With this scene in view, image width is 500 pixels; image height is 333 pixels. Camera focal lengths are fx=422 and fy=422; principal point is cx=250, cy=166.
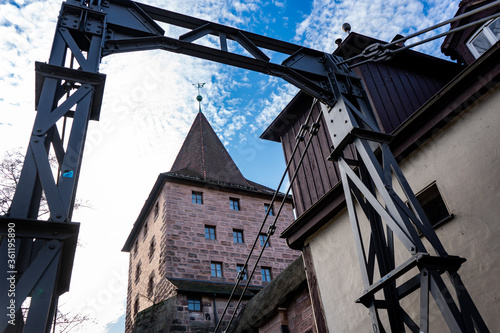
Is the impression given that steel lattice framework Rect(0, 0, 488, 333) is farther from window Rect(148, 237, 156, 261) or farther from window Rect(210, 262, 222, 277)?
window Rect(148, 237, 156, 261)

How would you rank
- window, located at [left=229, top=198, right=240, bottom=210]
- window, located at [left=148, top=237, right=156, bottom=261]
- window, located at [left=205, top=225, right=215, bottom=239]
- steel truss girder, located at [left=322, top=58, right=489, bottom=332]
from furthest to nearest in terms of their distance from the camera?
window, located at [left=229, top=198, right=240, bottom=210] < window, located at [left=148, top=237, right=156, bottom=261] < window, located at [left=205, top=225, right=215, bottom=239] < steel truss girder, located at [left=322, top=58, right=489, bottom=332]

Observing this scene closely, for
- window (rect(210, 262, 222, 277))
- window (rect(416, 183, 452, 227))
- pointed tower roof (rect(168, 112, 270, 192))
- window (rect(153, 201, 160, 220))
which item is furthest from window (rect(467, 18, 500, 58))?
window (rect(153, 201, 160, 220))

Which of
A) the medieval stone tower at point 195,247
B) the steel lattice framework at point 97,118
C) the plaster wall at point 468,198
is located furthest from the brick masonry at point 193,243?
the steel lattice framework at point 97,118

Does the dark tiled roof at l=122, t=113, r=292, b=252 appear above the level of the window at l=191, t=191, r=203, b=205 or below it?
above

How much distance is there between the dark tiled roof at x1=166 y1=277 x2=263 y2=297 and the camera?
59.7 feet

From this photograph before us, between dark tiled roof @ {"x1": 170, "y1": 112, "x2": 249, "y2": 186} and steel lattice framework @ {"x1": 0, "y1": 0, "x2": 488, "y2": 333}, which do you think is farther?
dark tiled roof @ {"x1": 170, "y1": 112, "x2": 249, "y2": 186}

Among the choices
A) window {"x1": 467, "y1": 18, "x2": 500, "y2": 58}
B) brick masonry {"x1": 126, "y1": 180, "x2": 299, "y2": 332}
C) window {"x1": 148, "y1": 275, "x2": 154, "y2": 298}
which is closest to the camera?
window {"x1": 467, "y1": 18, "x2": 500, "y2": 58}

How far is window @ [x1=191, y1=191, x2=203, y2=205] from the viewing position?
22.9 m

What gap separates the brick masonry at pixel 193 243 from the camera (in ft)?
65.6

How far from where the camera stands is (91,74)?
4332mm

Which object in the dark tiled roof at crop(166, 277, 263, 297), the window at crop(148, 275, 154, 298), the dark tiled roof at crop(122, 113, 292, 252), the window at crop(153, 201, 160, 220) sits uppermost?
the dark tiled roof at crop(122, 113, 292, 252)

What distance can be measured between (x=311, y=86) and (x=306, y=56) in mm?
669

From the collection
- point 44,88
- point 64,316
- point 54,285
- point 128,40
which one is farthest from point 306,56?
point 64,316

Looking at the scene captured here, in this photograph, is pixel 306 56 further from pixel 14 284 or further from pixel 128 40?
pixel 14 284
